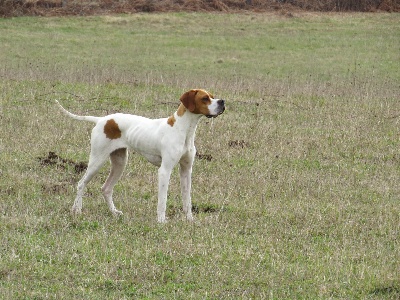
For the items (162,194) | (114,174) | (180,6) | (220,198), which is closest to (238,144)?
(220,198)

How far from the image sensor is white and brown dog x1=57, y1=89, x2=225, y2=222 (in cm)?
905

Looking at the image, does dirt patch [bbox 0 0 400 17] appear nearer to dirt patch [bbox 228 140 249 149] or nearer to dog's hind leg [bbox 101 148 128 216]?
dirt patch [bbox 228 140 249 149]

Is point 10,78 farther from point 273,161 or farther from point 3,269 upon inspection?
point 3,269

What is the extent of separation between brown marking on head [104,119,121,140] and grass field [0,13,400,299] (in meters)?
0.86

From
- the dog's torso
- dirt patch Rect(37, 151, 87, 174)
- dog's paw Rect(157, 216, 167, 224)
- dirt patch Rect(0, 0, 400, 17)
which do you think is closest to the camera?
dog's paw Rect(157, 216, 167, 224)

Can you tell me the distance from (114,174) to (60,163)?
83.8 inches

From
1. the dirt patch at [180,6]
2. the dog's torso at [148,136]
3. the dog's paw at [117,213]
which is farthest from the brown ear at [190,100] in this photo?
the dirt patch at [180,6]

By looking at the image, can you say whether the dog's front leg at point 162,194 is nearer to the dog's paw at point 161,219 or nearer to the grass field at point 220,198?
the dog's paw at point 161,219

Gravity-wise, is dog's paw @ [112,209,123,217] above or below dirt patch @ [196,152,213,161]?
above

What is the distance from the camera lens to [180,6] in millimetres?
40906

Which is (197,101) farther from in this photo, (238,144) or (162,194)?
(238,144)

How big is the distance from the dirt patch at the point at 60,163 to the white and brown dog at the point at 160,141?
183cm

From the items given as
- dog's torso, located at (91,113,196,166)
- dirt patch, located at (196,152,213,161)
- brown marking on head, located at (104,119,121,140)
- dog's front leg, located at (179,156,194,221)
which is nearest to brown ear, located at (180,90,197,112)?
dog's torso, located at (91,113,196,166)

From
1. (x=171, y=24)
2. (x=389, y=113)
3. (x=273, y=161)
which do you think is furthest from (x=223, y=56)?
(x=273, y=161)
